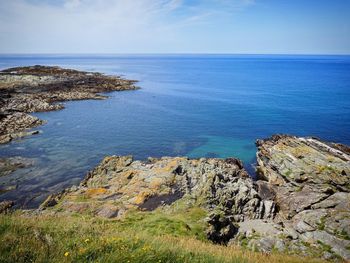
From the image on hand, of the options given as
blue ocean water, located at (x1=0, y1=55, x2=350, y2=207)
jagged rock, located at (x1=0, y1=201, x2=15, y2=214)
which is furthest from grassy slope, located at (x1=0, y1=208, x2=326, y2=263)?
blue ocean water, located at (x1=0, y1=55, x2=350, y2=207)

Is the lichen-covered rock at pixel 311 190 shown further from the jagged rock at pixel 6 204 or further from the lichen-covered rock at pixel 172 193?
the jagged rock at pixel 6 204

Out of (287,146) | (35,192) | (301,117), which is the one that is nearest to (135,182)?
(35,192)

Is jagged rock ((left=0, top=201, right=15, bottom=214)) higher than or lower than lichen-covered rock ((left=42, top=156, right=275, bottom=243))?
lower

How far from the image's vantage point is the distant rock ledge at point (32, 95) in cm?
4841

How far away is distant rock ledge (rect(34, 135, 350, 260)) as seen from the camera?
60.4ft

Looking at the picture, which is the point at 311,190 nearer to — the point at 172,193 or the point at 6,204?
the point at 172,193

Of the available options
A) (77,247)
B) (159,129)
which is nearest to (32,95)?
(159,129)

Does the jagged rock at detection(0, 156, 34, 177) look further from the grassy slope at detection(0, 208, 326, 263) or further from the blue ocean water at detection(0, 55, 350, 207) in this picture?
the grassy slope at detection(0, 208, 326, 263)

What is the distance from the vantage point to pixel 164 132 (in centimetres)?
4938

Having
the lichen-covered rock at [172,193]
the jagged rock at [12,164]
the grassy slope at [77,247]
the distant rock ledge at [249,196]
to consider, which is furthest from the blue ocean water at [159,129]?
the grassy slope at [77,247]

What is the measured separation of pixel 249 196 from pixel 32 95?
2648 inches

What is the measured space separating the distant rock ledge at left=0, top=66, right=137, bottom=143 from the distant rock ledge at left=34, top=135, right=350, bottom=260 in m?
26.6

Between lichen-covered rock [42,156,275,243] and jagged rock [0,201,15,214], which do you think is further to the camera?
jagged rock [0,201,15,214]

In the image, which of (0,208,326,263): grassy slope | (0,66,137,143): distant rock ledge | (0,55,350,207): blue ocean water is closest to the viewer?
(0,208,326,263): grassy slope
